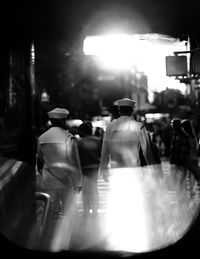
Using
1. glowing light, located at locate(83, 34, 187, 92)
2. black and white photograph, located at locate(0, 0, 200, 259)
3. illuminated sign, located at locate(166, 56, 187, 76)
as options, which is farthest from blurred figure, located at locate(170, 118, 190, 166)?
glowing light, located at locate(83, 34, 187, 92)

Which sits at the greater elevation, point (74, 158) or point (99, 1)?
point (99, 1)

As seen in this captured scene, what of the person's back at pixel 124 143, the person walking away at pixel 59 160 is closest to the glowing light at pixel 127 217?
the person's back at pixel 124 143

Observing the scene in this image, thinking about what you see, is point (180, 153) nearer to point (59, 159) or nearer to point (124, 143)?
point (124, 143)

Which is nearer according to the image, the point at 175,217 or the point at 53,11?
the point at 53,11

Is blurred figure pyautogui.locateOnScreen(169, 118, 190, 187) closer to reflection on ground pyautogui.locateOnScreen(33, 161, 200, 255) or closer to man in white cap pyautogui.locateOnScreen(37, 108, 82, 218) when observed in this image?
reflection on ground pyautogui.locateOnScreen(33, 161, 200, 255)

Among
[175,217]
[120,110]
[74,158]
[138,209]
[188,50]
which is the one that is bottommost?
[175,217]

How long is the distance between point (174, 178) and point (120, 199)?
4.37 metres

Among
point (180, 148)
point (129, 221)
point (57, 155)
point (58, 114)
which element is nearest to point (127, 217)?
point (129, 221)

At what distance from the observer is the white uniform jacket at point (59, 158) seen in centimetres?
789

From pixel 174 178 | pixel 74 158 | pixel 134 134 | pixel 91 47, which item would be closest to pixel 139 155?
pixel 134 134

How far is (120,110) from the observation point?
8.19m

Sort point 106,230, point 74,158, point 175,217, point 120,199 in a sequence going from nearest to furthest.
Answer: point 74,158, point 120,199, point 106,230, point 175,217

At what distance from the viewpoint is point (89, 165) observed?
35.3 ft

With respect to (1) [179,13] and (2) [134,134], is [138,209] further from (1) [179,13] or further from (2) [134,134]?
(1) [179,13]
